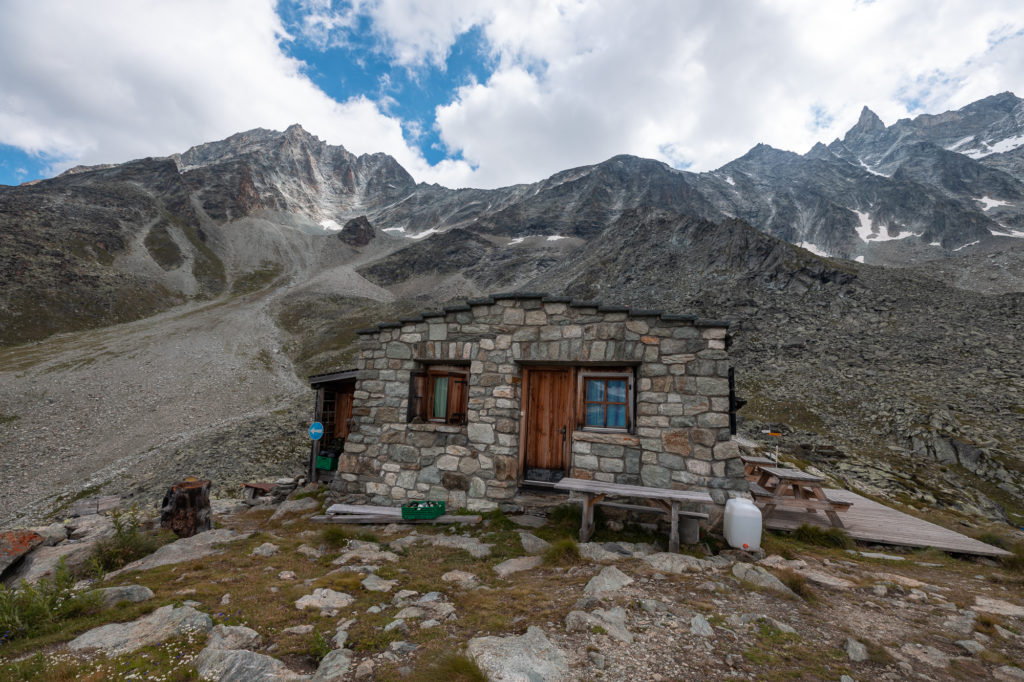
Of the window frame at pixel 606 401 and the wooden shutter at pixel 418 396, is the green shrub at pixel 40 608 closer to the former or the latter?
the wooden shutter at pixel 418 396

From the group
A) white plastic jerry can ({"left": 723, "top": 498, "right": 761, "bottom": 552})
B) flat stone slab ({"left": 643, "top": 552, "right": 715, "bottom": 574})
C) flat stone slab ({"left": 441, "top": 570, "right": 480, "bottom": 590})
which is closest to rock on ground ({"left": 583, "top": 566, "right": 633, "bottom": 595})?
flat stone slab ({"left": 643, "top": 552, "right": 715, "bottom": 574})

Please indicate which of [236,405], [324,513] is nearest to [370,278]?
[236,405]

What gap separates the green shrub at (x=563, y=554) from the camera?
6020 millimetres

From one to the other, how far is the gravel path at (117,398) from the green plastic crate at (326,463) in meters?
7.81

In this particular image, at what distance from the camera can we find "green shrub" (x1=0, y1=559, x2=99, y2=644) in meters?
4.00

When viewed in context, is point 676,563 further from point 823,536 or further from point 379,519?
point 379,519

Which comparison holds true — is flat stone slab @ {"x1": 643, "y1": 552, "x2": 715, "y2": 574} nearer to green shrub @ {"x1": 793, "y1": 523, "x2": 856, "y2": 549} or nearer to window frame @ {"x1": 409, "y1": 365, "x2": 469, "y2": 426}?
green shrub @ {"x1": 793, "y1": 523, "x2": 856, "y2": 549}

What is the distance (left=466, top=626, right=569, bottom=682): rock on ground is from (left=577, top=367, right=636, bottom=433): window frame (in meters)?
4.55

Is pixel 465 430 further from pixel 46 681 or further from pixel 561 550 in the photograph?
pixel 46 681

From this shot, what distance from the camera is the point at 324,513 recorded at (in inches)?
352

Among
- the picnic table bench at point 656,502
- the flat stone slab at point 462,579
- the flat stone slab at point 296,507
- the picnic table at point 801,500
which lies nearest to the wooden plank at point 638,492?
the picnic table bench at point 656,502

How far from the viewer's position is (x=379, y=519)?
827cm

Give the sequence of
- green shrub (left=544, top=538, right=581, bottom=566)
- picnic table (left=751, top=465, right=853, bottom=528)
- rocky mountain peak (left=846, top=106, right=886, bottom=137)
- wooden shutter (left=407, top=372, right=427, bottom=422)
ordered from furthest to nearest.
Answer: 1. rocky mountain peak (left=846, top=106, right=886, bottom=137)
2. wooden shutter (left=407, top=372, right=427, bottom=422)
3. picnic table (left=751, top=465, right=853, bottom=528)
4. green shrub (left=544, top=538, right=581, bottom=566)

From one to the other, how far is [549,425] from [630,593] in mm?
4300
